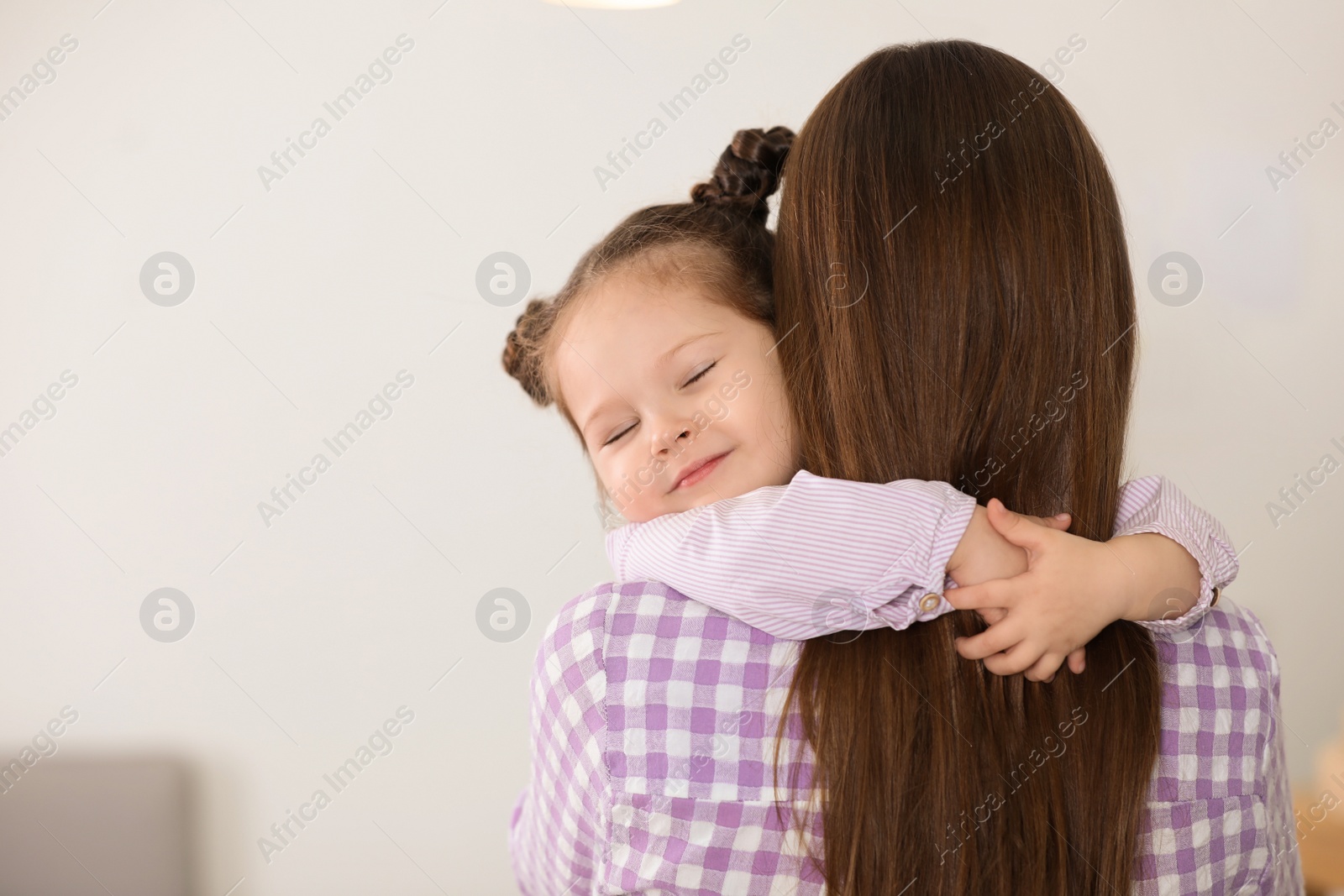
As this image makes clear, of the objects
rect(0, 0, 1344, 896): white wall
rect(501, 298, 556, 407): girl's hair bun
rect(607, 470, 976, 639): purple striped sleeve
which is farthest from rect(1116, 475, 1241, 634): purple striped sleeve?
rect(0, 0, 1344, 896): white wall

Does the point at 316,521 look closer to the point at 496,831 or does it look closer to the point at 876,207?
the point at 496,831

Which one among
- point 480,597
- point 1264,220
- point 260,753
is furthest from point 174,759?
point 1264,220

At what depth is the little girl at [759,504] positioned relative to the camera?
0.80 m

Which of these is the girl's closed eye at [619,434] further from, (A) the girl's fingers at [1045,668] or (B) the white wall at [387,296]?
(B) the white wall at [387,296]

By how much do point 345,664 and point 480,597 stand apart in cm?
33

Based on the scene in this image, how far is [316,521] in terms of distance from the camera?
82.3 inches

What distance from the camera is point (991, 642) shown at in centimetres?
80

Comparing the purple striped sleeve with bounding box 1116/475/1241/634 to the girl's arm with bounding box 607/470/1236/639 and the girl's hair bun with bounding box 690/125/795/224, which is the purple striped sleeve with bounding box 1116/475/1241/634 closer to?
the girl's arm with bounding box 607/470/1236/639

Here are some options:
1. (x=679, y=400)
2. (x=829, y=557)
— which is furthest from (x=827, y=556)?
(x=679, y=400)

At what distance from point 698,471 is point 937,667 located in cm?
46

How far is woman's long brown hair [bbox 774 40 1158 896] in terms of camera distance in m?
0.78

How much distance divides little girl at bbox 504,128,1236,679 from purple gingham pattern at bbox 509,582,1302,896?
0.14 feet

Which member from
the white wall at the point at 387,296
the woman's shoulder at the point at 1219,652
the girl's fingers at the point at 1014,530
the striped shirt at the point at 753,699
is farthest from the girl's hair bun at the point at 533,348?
the woman's shoulder at the point at 1219,652

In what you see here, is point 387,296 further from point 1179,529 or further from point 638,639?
point 1179,529
